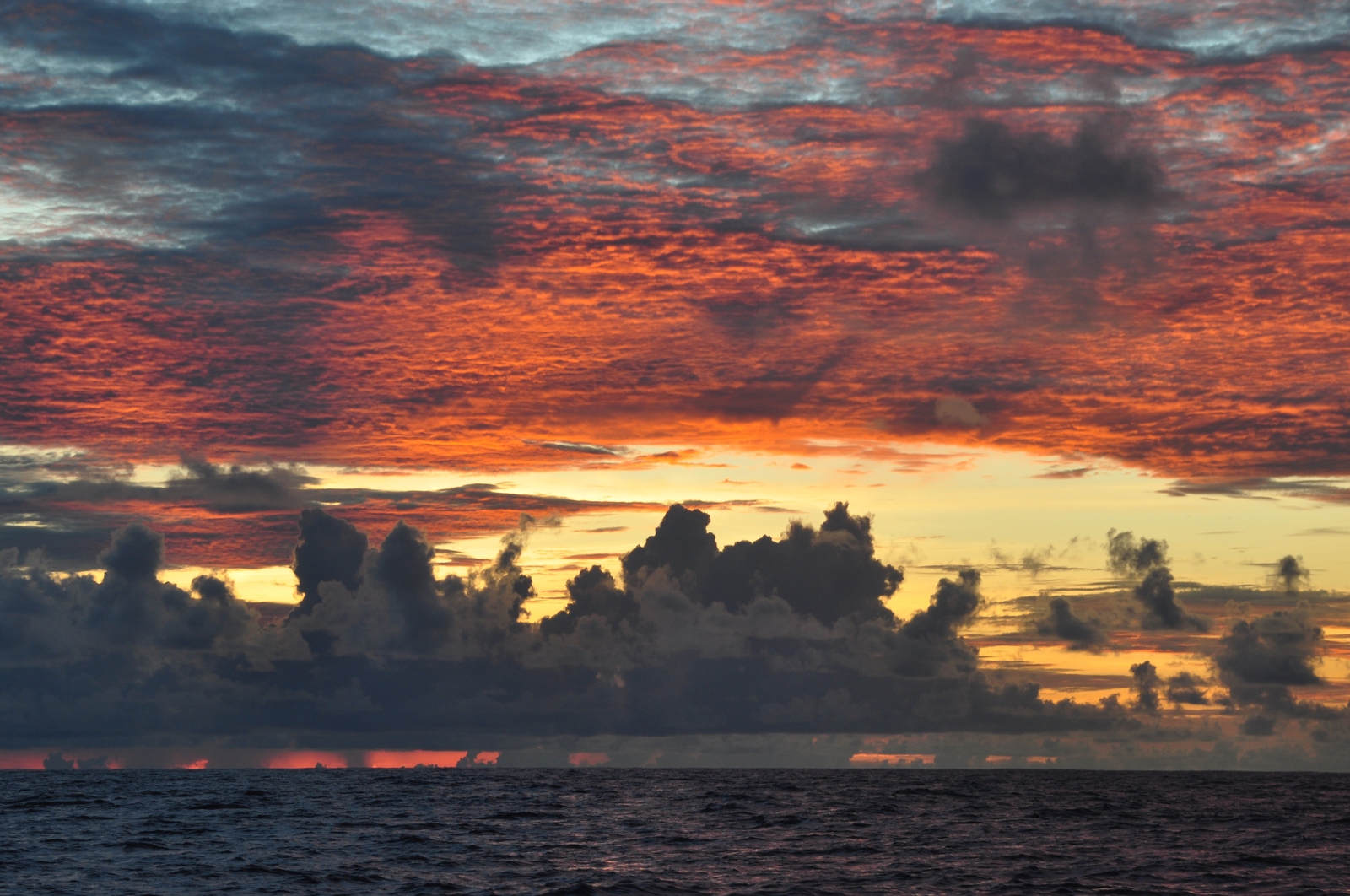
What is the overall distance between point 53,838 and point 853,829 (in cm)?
7135

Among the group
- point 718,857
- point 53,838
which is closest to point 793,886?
point 718,857

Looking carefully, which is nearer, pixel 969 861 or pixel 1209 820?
pixel 969 861

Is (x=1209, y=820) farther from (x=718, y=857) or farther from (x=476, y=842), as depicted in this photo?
(x=476, y=842)

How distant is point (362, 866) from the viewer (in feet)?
249

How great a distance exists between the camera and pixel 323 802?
177 meters

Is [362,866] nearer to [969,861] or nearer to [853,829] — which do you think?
[969,861]

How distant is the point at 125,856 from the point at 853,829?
64.5m

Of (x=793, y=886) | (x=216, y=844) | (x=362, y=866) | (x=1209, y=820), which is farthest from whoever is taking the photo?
(x=1209, y=820)

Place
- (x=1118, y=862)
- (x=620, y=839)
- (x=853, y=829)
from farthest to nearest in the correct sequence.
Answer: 1. (x=853, y=829)
2. (x=620, y=839)
3. (x=1118, y=862)

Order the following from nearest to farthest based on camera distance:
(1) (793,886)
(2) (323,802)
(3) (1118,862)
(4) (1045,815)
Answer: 1. (1) (793,886)
2. (3) (1118,862)
3. (4) (1045,815)
4. (2) (323,802)

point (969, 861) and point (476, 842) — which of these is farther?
point (476, 842)

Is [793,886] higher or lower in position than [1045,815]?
higher

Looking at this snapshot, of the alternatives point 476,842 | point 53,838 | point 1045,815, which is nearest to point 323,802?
point 53,838

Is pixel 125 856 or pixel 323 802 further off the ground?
pixel 125 856
